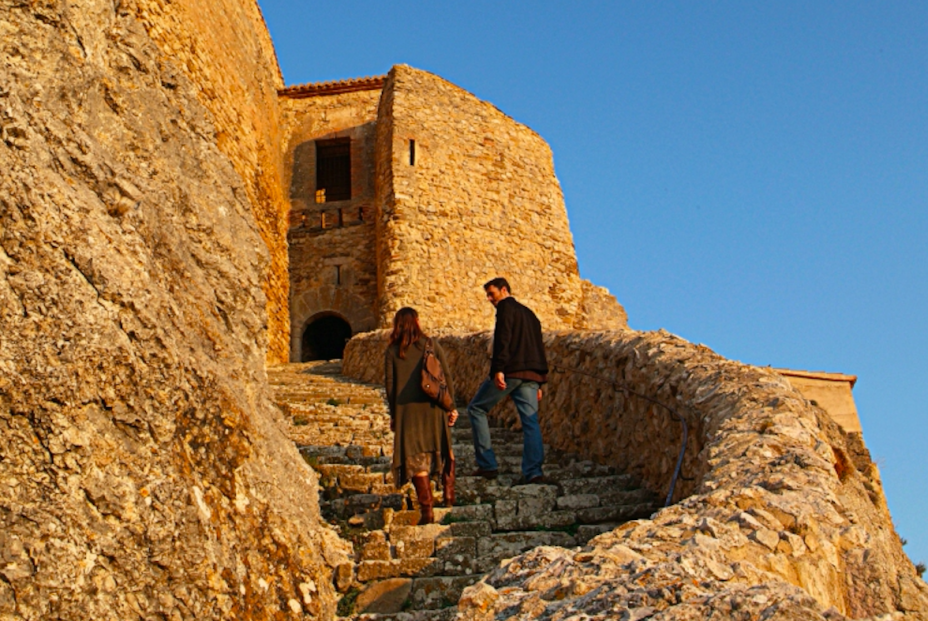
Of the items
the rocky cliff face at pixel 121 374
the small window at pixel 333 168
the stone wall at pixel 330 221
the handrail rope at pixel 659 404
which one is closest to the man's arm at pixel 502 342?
the handrail rope at pixel 659 404

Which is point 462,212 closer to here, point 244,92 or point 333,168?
point 333,168

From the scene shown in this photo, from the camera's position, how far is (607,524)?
547cm

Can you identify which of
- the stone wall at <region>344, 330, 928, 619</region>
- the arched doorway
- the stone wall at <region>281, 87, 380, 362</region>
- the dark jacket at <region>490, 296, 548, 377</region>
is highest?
the stone wall at <region>281, 87, 380, 362</region>

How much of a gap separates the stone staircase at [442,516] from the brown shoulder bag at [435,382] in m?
0.68

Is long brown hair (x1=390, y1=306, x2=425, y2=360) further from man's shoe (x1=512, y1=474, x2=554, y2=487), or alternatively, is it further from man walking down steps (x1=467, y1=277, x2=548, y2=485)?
man's shoe (x1=512, y1=474, x2=554, y2=487)

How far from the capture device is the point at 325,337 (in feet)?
60.8

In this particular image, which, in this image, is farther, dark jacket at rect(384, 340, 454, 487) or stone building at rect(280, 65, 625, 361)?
stone building at rect(280, 65, 625, 361)

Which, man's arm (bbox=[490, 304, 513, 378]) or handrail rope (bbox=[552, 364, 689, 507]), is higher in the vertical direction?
man's arm (bbox=[490, 304, 513, 378])

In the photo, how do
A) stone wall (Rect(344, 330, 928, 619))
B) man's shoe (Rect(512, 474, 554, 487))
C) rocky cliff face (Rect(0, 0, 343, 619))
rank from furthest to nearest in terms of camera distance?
man's shoe (Rect(512, 474, 554, 487)), rocky cliff face (Rect(0, 0, 343, 619)), stone wall (Rect(344, 330, 928, 619))

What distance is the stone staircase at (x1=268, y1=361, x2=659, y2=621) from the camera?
186 inches

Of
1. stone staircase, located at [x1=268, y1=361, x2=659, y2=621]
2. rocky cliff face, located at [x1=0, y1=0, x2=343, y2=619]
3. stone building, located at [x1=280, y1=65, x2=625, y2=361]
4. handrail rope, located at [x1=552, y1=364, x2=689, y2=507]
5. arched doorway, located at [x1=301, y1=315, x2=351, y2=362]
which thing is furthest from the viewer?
arched doorway, located at [x1=301, y1=315, x2=351, y2=362]

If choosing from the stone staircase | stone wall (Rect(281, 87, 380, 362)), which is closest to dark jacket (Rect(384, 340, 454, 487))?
the stone staircase

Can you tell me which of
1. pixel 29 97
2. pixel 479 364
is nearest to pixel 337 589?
pixel 29 97

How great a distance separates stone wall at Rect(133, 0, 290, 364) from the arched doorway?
3.10 feet
